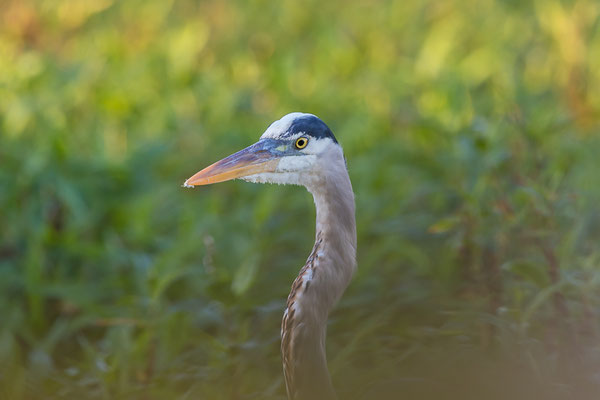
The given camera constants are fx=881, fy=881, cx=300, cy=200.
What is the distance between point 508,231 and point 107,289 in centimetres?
174

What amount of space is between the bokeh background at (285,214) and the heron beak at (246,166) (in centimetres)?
69

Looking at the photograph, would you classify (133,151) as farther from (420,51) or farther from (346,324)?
(420,51)

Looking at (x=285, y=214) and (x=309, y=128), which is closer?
(x=309, y=128)

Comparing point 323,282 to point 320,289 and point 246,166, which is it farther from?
point 246,166

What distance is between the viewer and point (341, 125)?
486 centimetres

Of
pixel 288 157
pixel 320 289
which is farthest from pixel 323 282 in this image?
pixel 288 157

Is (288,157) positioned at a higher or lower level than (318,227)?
higher

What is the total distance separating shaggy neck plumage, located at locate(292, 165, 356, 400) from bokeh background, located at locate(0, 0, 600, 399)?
20.3 inches

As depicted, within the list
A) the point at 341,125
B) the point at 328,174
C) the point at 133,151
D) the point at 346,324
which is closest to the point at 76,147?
the point at 133,151

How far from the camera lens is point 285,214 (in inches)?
160

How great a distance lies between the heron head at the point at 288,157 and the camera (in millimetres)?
2422

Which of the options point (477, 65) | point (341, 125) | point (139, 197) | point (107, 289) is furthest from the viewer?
point (477, 65)

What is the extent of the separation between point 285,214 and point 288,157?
165 centimetres

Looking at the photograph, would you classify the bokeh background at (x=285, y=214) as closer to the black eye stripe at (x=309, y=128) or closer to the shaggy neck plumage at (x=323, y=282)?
the shaggy neck plumage at (x=323, y=282)
